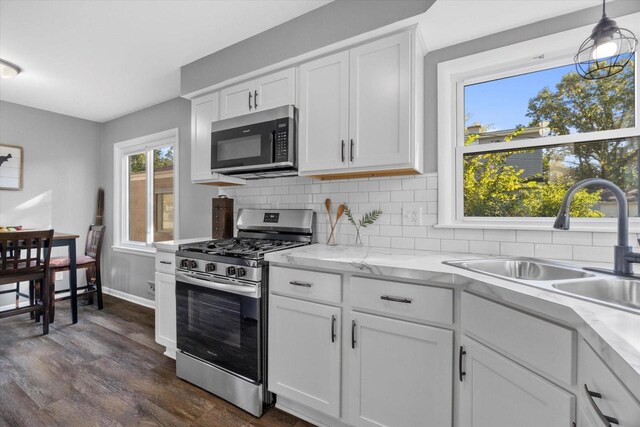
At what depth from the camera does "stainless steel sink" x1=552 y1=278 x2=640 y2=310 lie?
113cm

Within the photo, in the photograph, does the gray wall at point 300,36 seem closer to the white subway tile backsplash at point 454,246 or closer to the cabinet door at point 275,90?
the cabinet door at point 275,90

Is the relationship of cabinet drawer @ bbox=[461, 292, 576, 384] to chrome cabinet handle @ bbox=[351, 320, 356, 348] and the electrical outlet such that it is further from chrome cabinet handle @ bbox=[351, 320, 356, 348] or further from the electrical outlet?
the electrical outlet

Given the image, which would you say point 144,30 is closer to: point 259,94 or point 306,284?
point 259,94

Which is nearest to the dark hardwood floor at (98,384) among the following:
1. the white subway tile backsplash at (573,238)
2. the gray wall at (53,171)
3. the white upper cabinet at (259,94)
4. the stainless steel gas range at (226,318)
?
the stainless steel gas range at (226,318)

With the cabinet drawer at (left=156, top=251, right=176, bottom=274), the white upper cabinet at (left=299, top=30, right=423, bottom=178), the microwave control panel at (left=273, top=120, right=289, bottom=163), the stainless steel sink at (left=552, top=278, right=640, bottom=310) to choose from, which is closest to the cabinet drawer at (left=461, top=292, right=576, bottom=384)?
the stainless steel sink at (left=552, top=278, right=640, bottom=310)

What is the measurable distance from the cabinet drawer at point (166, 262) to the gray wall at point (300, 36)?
4.67ft

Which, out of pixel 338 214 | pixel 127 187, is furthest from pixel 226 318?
pixel 127 187

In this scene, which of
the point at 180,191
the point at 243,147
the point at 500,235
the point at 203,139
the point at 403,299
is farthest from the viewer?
the point at 180,191

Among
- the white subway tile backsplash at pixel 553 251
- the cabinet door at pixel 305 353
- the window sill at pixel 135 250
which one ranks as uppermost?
the white subway tile backsplash at pixel 553 251

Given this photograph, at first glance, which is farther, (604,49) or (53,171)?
(53,171)

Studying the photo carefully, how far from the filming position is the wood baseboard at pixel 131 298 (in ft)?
12.1

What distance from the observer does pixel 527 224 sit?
1765 mm

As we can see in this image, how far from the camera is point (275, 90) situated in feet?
7.23

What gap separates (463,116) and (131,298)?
4.28 meters
